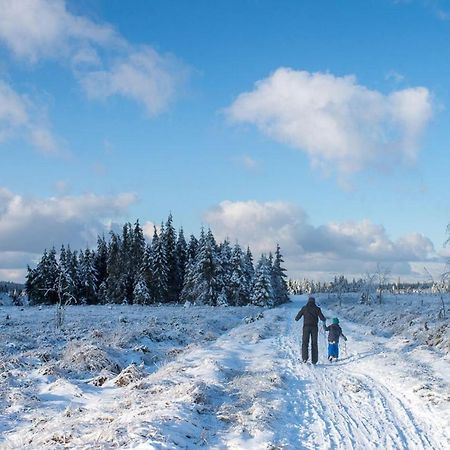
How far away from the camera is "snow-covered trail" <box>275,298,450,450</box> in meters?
6.77

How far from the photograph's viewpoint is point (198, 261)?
6100cm

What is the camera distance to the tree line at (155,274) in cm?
6019

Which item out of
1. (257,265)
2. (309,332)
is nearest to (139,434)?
(309,332)

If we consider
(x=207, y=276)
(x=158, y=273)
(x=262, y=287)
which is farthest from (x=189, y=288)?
(x=262, y=287)

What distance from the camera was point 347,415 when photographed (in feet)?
26.6

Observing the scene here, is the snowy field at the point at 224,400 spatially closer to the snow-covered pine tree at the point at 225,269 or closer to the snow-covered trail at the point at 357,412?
the snow-covered trail at the point at 357,412

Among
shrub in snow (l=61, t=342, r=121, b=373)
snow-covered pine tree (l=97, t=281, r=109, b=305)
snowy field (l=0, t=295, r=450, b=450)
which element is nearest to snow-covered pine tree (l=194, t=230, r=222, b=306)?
snow-covered pine tree (l=97, t=281, r=109, b=305)

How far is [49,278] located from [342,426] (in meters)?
64.1

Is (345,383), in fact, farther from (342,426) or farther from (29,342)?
(29,342)

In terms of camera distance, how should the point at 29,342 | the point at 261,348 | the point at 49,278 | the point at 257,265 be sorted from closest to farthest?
the point at 261,348
the point at 29,342
the point at 49,278
the point at 257,265

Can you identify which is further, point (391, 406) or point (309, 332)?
point (309, 332)

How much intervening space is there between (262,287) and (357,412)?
60978 mm

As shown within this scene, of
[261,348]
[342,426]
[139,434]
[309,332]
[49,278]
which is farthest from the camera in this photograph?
[49,278]

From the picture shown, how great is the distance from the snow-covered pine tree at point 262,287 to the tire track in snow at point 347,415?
5617 centimetres
